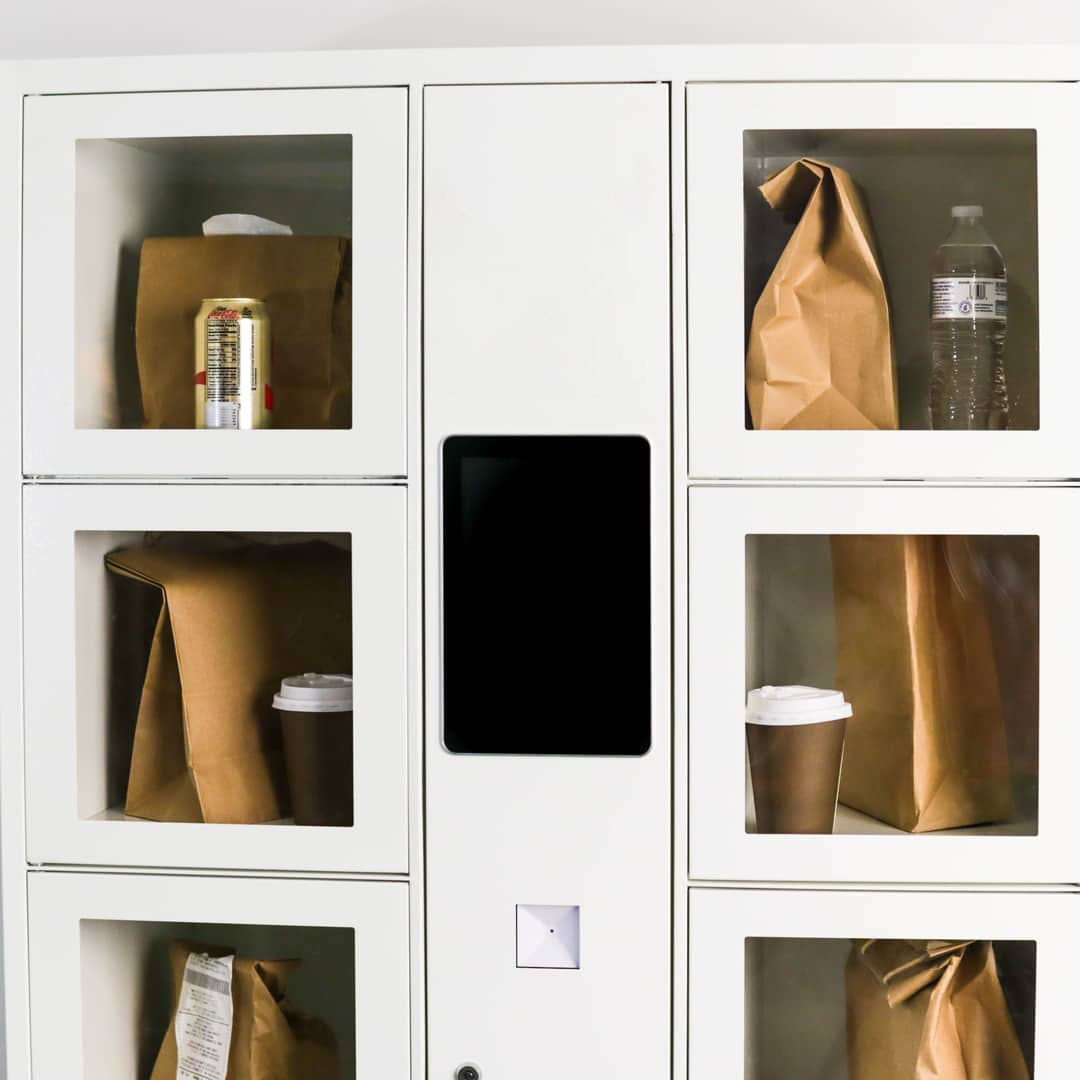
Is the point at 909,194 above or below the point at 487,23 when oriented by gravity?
below

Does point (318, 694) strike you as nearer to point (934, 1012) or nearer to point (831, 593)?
point (831, 593)

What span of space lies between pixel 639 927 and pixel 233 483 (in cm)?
60

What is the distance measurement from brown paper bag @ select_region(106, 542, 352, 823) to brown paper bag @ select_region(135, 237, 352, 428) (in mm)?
154

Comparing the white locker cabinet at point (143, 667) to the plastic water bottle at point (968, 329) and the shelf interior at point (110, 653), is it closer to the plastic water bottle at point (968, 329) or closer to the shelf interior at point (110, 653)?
the shelf interior at point (110, 653)

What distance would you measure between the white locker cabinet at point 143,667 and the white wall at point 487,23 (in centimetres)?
67

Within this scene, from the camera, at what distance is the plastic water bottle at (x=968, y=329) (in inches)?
41.6

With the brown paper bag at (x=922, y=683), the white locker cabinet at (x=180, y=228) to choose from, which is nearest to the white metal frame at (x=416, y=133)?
the white locker cabinet at (x=180, y=228)

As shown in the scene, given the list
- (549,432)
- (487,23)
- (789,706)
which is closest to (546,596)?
(549,432)

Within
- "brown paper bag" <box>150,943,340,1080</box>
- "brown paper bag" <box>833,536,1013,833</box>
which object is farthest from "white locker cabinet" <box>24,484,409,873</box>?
"brown paper bag" <box>833,536,1013,833</box>

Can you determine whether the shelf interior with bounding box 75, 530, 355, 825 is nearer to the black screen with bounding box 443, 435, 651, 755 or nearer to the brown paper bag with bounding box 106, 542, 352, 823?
the brown paper bag with bounding box 106, 542, 352, 823

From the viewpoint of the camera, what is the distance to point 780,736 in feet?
3.52

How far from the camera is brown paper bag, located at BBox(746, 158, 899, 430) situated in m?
1.07

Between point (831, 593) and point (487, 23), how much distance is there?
2.79 ft

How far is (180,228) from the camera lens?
3.70ft
